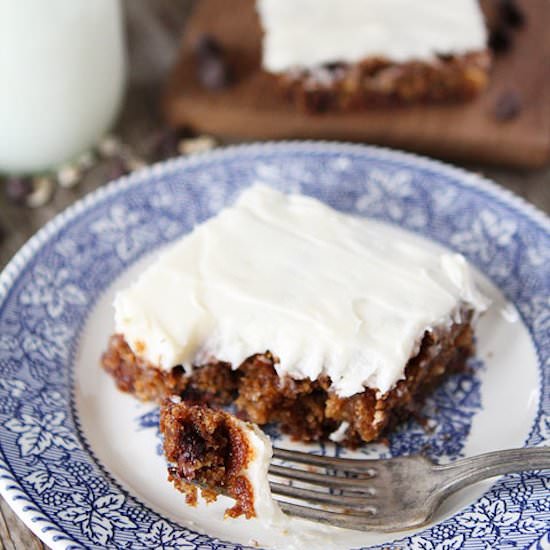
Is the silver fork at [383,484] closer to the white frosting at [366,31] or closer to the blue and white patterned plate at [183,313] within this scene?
the blue and white patterned plate at [183,313]

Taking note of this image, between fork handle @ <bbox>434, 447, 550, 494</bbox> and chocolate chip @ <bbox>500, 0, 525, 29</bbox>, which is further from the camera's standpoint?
chocolate chip @ <bbox>500, 0, 525, 29</bbox>

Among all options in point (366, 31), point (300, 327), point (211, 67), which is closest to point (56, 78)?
point (211, 67)

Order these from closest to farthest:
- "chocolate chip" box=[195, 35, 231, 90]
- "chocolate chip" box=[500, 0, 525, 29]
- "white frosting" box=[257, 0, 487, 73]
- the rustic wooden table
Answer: the rustic wooden table, "white frosting" box=[257, 0, 487, 73], "chocolate chip" box=[195, 35, 231, 90], "chocolate chip" box=[500, 0, 525, 29]

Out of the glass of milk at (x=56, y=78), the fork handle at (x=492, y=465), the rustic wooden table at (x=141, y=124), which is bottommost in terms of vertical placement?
the fork handle at (x=492, y=465)

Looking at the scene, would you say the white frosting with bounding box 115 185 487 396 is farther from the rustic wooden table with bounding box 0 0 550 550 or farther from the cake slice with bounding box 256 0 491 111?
the cake slice with bounding box 256 0 491 111

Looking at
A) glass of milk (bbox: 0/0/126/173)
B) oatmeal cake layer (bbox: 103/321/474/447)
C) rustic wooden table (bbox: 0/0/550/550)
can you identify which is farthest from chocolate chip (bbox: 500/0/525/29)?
oatmeal cake layer (bbox: 103/321/474/447)

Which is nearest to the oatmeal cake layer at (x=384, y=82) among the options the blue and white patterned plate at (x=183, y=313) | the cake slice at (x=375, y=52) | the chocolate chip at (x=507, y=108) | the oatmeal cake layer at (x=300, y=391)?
the cake slice at (x=375, y=52)

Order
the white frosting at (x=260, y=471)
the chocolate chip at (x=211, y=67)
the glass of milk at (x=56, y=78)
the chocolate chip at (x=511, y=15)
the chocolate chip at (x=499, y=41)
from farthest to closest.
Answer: the chocolate chip at (x=511, y=15)
the chocolate chip at (x=499, y=41)
the chocolate chip at (x=211, y=67)
the glass of milk at (x=56, y=78)
the white frosting at (x=260, y=471)

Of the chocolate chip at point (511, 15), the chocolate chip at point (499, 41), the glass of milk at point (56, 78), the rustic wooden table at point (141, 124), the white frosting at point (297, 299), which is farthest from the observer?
the chocolate chip at point (511, 15)
